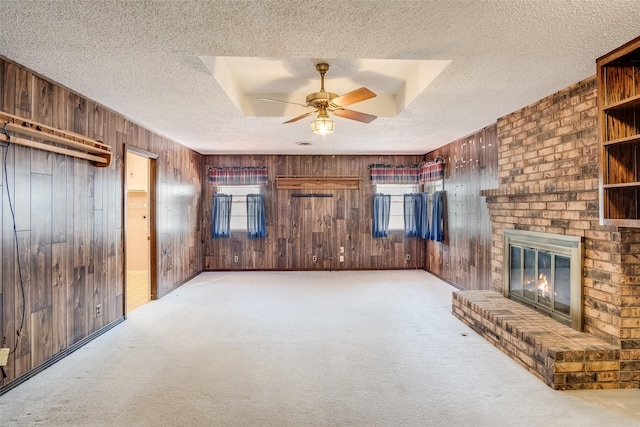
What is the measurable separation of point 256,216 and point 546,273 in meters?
5.05

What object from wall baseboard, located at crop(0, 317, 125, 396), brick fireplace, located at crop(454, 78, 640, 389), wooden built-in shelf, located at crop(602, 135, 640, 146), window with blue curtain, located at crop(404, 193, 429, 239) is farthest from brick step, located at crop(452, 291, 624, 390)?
wall baseboard, located at crop(0, 317, 125, 396)

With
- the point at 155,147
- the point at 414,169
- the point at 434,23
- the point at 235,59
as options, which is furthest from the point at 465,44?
the point at 414,169

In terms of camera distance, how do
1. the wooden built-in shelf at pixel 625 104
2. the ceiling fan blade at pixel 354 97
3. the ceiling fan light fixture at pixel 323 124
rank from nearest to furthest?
1. the wooden built-in shelf at pixel 625 104
2. the ceiling fan blade at pixel 354 97
3. the ceiling fan light fixture at pixel 323 124

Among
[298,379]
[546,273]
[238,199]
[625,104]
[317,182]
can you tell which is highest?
[625,104]

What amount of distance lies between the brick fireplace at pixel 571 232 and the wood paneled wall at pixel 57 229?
150 inches

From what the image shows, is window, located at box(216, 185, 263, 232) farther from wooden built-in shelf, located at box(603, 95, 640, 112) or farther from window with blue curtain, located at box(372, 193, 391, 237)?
wooden built-in shelf, located at box(603, 95, 640, 112)

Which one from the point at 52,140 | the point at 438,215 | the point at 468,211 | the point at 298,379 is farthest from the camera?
the point at 438,215

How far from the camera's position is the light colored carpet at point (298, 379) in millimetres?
2207

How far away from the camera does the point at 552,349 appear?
2553mm

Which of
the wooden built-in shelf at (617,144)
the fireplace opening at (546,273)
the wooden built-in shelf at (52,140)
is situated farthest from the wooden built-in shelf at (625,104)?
the wooden built-in shelf at (52,140)

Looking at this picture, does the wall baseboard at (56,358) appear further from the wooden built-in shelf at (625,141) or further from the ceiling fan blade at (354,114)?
the wooden built-in shelf at (625,141)

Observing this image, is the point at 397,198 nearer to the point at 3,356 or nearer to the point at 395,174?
the point at 395,174

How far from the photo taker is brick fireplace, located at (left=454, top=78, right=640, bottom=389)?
255 centimetres

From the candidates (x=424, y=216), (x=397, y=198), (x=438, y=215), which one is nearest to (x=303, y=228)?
(x=397, y=198)
